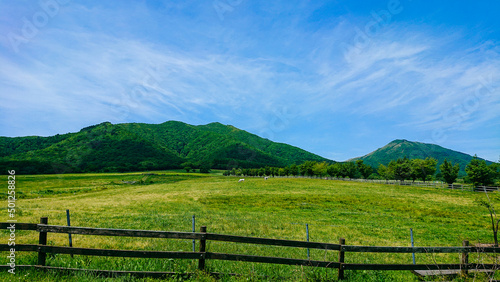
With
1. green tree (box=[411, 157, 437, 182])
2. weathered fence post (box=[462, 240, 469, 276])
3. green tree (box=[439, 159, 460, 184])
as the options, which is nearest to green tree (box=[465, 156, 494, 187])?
green tree (box=[439, 159, 460, 184])

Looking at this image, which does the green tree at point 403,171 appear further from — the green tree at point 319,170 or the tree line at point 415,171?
the green tree at point 319,170

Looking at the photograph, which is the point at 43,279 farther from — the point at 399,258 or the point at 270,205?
the point at 270,205

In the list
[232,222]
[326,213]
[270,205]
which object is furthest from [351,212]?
[232,222]

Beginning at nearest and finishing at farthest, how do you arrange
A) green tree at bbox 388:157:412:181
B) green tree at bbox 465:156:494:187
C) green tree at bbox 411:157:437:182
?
green tree at bbox 465:156:494:187
green tree at bbox 411:157:437:182
green tree at bbox 388:157:412:181

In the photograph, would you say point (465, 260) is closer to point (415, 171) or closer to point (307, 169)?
point (415, 171)

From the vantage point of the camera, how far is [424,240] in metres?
17.9

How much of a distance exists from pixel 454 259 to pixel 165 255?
15.4 meters

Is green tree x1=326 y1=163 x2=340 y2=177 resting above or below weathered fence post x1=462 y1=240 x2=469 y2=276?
below

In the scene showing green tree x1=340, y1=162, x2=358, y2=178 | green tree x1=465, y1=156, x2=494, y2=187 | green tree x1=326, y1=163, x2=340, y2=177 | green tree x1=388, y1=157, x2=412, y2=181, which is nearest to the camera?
green tree x1=465, y1=156, x2=494, y2=187

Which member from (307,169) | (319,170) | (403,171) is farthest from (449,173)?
(307,169)

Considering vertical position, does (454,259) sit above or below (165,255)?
below

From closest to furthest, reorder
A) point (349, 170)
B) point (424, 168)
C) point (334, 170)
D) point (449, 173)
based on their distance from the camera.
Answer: point (449, 173), point (424, 168), point (349, 170), point (334, 170)

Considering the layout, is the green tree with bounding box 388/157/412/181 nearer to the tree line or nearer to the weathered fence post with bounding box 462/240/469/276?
the tree line

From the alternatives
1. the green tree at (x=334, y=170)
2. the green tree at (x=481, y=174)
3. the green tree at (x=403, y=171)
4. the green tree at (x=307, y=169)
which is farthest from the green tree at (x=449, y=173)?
the green tree at (x=307, y=169)
